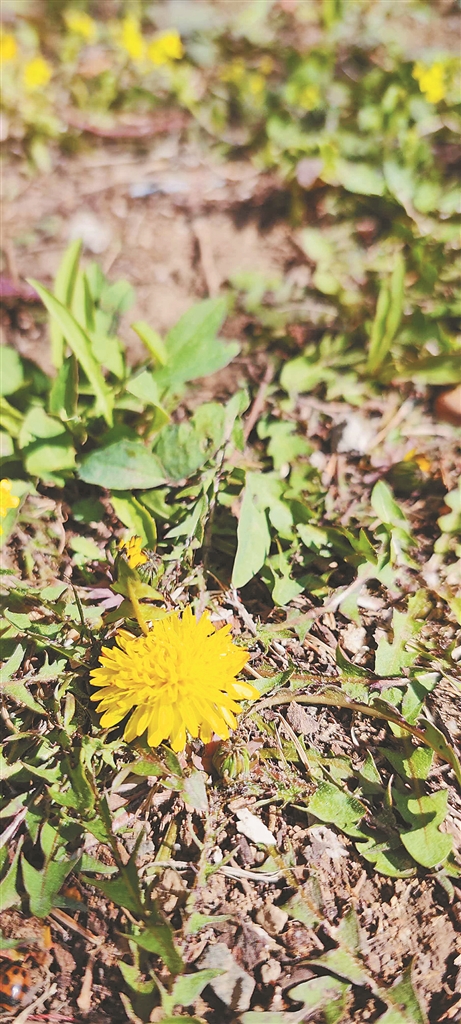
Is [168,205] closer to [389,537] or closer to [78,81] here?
[78,81]

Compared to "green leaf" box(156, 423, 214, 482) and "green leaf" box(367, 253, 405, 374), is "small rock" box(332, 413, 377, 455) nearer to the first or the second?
"green leaf" box(367, 253, 405, 374)

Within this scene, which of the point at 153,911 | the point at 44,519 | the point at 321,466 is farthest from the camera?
the point at 321,466

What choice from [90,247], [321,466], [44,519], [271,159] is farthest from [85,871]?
[271,159]

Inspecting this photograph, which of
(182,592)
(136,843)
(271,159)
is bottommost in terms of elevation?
(136,843)

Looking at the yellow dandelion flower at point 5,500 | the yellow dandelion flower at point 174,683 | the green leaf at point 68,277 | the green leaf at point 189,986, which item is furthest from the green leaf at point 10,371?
the green leaf at point 189,986

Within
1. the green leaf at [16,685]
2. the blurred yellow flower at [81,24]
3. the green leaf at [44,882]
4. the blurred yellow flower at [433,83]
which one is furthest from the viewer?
the blurred yellow flower at [81,24]

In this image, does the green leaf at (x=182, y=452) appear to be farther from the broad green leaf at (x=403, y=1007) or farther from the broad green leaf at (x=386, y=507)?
the broad green leaf at (x=403, y=1007)

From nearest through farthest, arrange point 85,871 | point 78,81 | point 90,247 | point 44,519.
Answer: point 85,871
point 44,519
point 90,247
point 78,81
